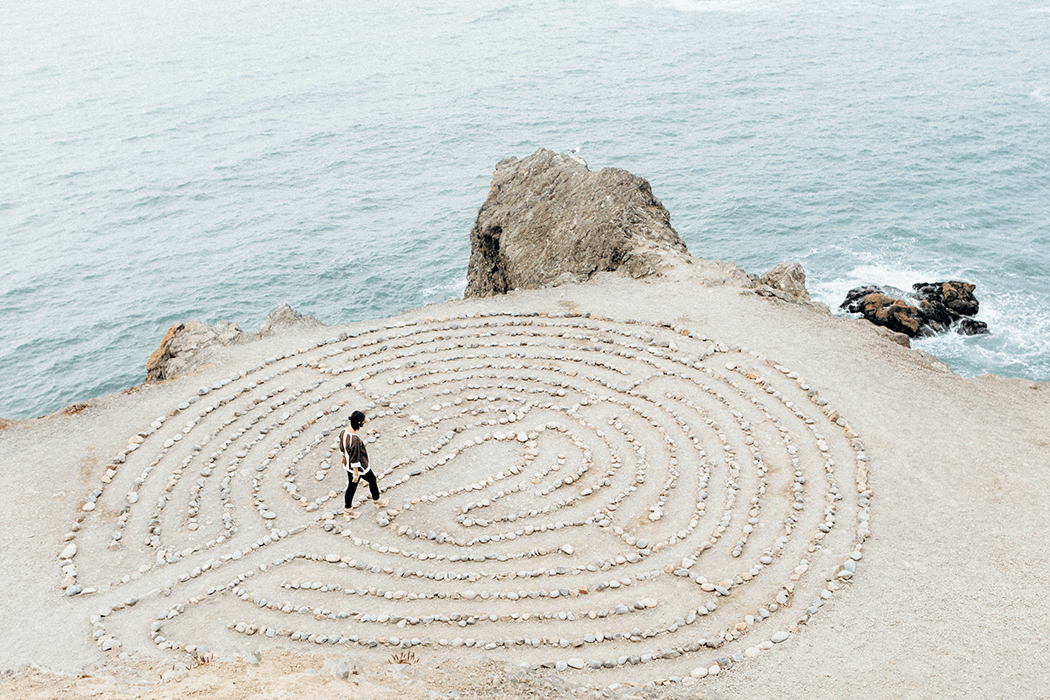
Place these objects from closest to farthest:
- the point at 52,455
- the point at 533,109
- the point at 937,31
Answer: the point at 52,455, the point at 533,109, the point at 937,31

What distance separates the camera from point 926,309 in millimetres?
34344

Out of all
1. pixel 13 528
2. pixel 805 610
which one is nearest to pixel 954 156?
pixel 805 610

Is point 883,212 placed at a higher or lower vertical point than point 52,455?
lower

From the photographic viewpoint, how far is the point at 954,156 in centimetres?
5050

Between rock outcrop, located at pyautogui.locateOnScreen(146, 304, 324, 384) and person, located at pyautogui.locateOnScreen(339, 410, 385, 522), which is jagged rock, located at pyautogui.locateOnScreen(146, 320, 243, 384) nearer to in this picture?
rock outcrop, located at pyautogui.locateOnScreen(146, 304, 324, 384)

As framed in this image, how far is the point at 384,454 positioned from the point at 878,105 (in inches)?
2137

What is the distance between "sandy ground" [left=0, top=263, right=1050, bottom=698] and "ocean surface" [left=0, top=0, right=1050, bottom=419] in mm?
14888

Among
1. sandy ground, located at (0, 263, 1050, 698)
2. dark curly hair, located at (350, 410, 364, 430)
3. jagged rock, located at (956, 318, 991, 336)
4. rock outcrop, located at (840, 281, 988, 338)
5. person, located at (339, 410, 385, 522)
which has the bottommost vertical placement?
jagged rock, located at (956, 318, 991, 336)

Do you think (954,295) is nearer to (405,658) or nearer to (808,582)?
(808,582)

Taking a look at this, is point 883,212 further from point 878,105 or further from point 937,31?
point 937,31

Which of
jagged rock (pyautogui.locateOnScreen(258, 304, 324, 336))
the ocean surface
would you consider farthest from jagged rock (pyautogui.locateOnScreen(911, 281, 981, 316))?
jagged rock (pyautogui.locateOnScreen(258, 304, 324, 336))

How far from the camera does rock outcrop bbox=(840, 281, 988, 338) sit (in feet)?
111

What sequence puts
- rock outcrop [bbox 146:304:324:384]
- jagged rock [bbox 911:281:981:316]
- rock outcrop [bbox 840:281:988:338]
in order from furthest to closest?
jagged rock [bbox 911:281:981:316] < rock outcrop [bbox 840:281:988:338] < rock outcrop [bbox 146:304:324:384]

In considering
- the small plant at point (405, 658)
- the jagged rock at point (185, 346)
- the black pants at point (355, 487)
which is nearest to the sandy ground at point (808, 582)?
the small plant at point (405, 658)
